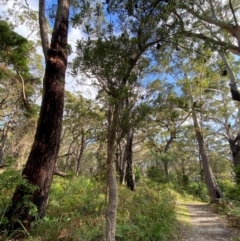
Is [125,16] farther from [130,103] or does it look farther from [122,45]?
[130,103]

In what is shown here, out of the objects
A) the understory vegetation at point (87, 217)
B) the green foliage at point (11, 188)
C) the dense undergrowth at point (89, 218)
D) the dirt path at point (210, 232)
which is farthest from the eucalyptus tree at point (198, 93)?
the green foliage at point (11, 188)

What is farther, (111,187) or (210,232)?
(210,232)

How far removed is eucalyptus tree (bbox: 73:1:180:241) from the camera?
2.78 m

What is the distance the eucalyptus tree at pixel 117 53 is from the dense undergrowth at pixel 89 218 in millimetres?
Result: 899

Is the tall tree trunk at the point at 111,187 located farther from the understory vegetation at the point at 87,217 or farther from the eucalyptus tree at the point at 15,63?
the eucalyptus tree at the point at 15,63

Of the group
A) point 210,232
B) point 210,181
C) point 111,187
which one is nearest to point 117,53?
point 111,187

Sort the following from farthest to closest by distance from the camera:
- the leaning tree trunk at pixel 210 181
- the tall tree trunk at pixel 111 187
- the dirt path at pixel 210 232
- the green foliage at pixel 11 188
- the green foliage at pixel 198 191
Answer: the green foliage at pixel 198 191 → the leaning tree trunk at pixel 210 181 → the dirt path at pixel 210 232 → the green foliage at pixel 11 188 → the tall tree trunk at pixel 111 187

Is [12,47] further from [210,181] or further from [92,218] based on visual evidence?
[210,181]

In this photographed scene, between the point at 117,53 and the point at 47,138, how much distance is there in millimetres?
2025

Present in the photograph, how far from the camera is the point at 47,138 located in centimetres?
374

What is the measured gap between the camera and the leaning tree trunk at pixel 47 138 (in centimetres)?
331

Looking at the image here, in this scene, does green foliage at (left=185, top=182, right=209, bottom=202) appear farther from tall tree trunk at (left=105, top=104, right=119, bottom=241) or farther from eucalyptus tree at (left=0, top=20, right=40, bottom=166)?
tall tree trunk at (left=105, top=104, right=119, bottom=241)

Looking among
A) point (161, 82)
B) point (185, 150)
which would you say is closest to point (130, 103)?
point (161, 82)

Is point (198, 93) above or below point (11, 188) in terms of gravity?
above
